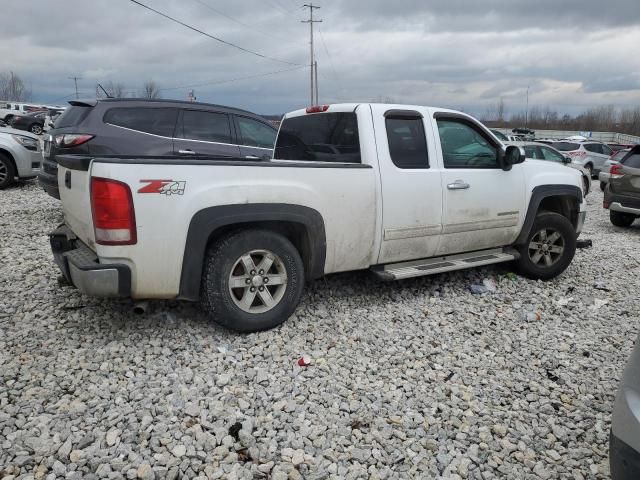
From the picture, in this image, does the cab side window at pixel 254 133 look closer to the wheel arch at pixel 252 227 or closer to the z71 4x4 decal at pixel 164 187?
the wheel arch at pixel 252 227

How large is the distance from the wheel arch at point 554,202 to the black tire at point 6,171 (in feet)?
33.2

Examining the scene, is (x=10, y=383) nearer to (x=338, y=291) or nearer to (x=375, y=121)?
(x=338, y=291)

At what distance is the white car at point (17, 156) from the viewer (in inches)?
417

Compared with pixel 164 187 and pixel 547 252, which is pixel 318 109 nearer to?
pixel 164 187

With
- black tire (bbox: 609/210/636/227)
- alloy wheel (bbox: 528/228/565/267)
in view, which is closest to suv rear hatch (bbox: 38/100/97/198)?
alloy wheel (bbox: 528/228/565/267)

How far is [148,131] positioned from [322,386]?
509 cm

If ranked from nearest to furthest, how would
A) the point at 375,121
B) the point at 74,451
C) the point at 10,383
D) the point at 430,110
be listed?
1. the point at 74,451
2. the point at 10,383
3. the point at 375,121
4. the point at 430,110

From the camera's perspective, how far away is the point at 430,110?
202 inches

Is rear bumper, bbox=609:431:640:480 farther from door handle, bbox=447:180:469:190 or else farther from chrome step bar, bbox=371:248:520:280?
door handle, bbox=447:180:469:190

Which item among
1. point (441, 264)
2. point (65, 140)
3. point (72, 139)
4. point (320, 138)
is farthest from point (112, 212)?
point (65, 140)

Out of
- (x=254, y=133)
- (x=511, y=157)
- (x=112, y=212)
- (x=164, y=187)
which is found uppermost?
(x=254, y=133)

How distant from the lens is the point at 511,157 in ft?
17.6

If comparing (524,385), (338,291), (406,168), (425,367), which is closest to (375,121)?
(406,168)

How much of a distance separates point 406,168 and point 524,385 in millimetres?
2109
